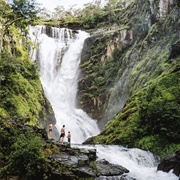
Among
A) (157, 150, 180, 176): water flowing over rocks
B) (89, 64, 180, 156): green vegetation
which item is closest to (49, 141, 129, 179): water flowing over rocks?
(157, 150, 180, 176): water flowing over rocks

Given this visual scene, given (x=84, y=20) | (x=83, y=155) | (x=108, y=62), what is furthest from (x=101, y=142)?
(x=84, y=20)

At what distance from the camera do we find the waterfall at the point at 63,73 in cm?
2941

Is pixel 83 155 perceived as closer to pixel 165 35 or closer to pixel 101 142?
pixel 101 142

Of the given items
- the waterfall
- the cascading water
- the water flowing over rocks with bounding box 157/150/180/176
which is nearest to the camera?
the water flowing over rocks with bounding box 157/150/180/176

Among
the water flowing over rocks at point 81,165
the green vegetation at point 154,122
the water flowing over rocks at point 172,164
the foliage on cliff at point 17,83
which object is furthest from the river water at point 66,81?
the foliage on cliff at point 17,83

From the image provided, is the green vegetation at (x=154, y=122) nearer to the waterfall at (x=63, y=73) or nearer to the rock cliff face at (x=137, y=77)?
the rock cliff face at (x=137, y=77)

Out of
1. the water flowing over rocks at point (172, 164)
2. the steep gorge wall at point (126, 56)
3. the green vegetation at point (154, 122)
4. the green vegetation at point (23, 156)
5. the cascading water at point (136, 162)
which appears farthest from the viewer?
the steep gorge wall at point (126, 56)

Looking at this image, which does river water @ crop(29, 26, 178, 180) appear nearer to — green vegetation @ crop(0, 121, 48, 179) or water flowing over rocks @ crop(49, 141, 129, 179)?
water flowing over rocks @ crop(49, 141, 129, 179)

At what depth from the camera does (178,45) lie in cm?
2372

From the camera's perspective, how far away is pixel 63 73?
38812 mm

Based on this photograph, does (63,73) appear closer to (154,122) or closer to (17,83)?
(17,83)

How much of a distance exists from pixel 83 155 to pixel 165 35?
72.9 feet

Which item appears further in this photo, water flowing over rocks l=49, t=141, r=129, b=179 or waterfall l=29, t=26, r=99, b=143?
waterfall l=29, t=26, r=99, b=143

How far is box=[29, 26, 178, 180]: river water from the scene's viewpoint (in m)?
14.6
